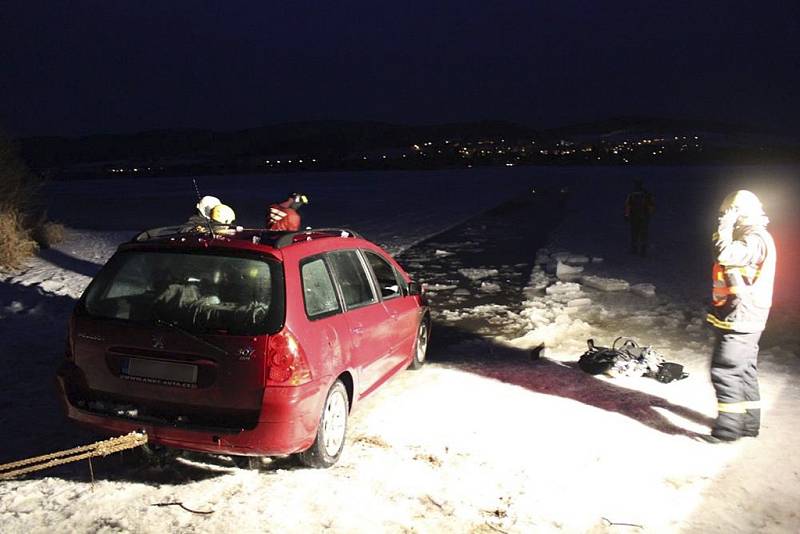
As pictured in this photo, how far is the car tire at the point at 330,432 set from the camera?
406 centimetres

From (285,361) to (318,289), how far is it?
2.52 ft

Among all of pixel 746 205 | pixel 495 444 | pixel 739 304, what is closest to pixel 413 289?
pixel 495 444

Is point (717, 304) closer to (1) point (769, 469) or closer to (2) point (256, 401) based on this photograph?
(1) point (769, 469)

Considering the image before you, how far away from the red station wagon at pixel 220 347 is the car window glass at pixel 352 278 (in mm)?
238

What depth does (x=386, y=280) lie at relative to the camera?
6.69 meters

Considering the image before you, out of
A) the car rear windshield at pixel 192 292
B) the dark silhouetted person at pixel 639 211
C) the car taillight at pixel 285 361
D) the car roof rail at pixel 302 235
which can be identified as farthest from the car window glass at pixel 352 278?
the dark silhouetted person at pixel 639 211

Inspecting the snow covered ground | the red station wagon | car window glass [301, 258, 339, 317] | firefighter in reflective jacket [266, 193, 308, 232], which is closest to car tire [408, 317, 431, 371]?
the snow covered ground

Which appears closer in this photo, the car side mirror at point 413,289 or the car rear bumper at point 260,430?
the car rear bumper at point 260,430

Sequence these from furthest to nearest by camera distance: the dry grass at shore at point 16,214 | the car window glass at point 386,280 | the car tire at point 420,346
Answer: the dry grass at shore at point 16,214 → the car tire at point 420,346 → the car window glass at point 386,280

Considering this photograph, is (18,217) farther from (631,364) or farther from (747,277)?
(747,277)

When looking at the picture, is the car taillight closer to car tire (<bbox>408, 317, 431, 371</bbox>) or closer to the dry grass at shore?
car tire (<bbox>408, 317, 431, 371</bbox>)

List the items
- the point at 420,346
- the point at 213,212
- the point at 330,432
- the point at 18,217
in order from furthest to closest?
the point at 18,217, the point at 213,212, the point at 420,346, the point at 330,432

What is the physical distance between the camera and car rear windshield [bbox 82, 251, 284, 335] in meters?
3.78

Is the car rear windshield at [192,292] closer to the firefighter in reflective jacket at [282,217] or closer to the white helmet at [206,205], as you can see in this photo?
the white helmet at [206,205]
